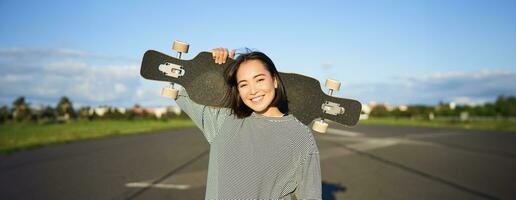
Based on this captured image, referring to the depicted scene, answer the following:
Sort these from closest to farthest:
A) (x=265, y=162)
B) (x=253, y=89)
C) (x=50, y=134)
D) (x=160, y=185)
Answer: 1. (x=265, y=162)
2. (x=253, y=89)
3. (x=160, y=185)
4. (x=50, y=134)

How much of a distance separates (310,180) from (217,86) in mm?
1070

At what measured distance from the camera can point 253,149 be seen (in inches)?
99.7

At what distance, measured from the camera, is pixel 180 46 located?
10.6 feet

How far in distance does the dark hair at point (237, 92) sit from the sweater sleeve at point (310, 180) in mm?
395

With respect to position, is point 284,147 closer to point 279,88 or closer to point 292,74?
point 279,88

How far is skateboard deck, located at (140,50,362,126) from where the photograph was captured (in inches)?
128

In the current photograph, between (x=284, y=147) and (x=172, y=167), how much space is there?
27.1ft

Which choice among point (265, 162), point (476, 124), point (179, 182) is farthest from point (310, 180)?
point (476, 124)

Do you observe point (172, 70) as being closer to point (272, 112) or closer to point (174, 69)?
point (174, 69)

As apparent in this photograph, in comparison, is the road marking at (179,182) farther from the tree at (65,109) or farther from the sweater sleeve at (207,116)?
the tree at (65,109)

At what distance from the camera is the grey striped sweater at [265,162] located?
99.2 inches

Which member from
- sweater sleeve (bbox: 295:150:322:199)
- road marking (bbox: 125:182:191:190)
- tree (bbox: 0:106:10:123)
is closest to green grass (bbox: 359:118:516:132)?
road marking (bbox: 125:182:191:190)

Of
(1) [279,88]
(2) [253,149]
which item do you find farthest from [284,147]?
(1) [279,88]

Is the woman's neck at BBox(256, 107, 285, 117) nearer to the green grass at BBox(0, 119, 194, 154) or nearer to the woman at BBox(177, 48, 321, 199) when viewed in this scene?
the woman at BBox(177, 48, 321, 199)
